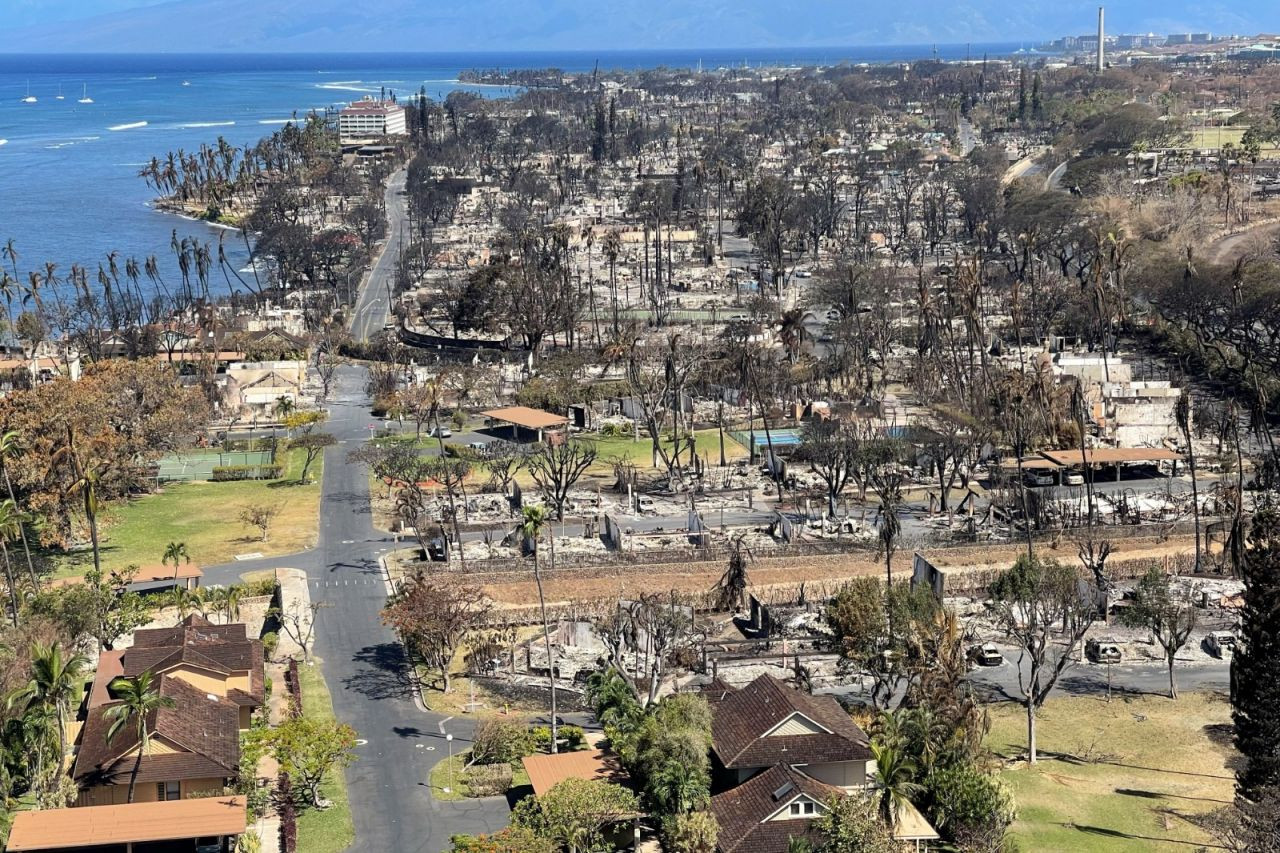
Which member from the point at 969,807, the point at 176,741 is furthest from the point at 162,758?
the point at 969,807

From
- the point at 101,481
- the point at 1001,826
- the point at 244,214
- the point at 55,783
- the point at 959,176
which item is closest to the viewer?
the point at 1001,826

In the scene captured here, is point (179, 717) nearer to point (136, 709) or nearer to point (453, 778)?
point (136, 709)

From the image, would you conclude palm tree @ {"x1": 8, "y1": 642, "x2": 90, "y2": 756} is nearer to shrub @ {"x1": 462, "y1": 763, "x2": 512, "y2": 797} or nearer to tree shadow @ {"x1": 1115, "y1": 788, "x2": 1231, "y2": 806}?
shrub @ {"x1": 462, "y1": 763, "x2": 512, "y2": 797}

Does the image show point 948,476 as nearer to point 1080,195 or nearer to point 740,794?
point 740,794

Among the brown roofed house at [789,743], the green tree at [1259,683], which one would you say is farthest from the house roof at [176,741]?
the green tree at [1259,683]

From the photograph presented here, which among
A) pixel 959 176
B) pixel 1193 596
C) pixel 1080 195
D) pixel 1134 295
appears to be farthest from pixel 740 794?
pixel 959 176

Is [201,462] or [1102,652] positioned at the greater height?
[1102,652]

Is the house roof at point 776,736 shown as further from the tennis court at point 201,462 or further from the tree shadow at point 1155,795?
the tennis court at point 201,462
